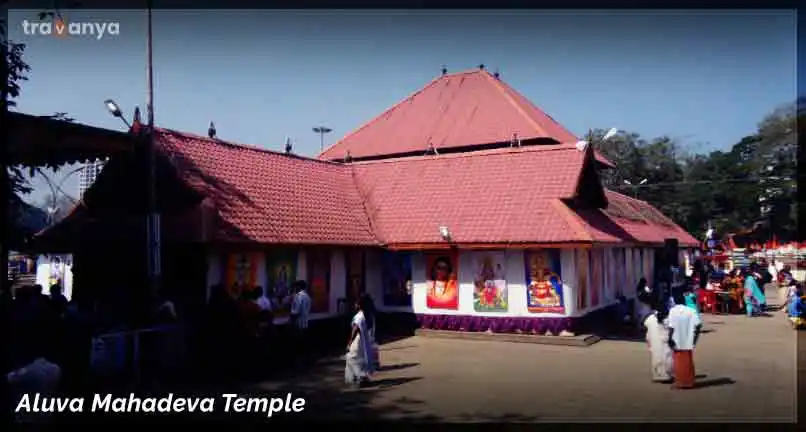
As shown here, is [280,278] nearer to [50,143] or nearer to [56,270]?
[50,143]

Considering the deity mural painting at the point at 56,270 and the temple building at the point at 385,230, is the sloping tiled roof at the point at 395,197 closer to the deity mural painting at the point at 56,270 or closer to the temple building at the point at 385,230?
the temple building at the point at 385,230

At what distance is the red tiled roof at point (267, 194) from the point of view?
12766 millimetres

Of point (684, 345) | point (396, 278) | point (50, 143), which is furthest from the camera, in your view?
point (396, 278)

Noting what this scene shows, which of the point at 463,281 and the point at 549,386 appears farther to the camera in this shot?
the point at 463,281

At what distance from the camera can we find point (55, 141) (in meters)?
9.66

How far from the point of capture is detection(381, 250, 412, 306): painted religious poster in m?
16.0

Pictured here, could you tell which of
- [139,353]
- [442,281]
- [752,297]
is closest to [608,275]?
[442,281]

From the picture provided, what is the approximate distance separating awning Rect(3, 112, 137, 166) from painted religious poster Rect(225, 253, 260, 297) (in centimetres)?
296

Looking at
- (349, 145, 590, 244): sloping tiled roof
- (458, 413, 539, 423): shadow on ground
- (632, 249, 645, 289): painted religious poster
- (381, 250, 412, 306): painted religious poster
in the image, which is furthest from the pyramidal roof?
(458, 413, 539, 423): shadow on ground

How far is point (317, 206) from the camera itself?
51.3 ft

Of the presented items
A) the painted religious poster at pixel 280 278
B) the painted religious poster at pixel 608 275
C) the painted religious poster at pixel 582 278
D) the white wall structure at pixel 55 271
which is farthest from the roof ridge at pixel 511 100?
the white wall structure at pixel 55 271

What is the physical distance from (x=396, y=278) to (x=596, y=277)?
5.39m

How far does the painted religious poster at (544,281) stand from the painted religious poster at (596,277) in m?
2.17

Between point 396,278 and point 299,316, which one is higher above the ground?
point 396,278
